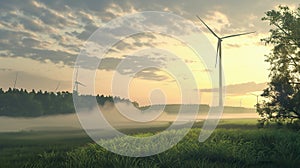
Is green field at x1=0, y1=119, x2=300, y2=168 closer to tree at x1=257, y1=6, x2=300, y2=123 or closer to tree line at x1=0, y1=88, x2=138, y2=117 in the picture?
tree at x1=257, y1=6, x2=300, y2=123

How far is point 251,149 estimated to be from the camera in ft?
99.8

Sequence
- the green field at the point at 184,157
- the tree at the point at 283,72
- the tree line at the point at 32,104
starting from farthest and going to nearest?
the tree line at the point at 32,104
the tree at the point at 283,72
the green field at the point at 184,157

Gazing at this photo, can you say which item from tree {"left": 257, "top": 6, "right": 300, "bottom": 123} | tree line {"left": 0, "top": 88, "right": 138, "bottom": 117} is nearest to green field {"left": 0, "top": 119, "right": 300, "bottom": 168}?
tree {"left": 257, "top": 6, "right": 300, "bottom": 123}

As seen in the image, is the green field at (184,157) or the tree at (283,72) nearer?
the green field at (184,157)

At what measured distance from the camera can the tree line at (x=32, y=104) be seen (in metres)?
119

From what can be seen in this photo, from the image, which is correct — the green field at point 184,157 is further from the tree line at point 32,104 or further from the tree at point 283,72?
the tree line at point 32,104

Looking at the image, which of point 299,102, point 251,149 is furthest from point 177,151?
point 299,102

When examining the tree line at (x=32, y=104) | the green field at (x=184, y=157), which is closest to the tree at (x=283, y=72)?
the green field at (x=184, y=157)

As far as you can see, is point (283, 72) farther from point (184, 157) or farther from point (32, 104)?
point (32, 104)

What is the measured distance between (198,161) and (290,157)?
21.1 feet

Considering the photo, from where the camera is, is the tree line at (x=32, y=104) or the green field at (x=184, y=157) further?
the tree line at (x=32, y=104)

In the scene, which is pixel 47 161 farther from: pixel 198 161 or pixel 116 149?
pixel 198 161

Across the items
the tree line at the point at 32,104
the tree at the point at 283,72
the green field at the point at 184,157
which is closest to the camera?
the green field at the point at 184,157

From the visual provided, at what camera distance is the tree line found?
389ft
